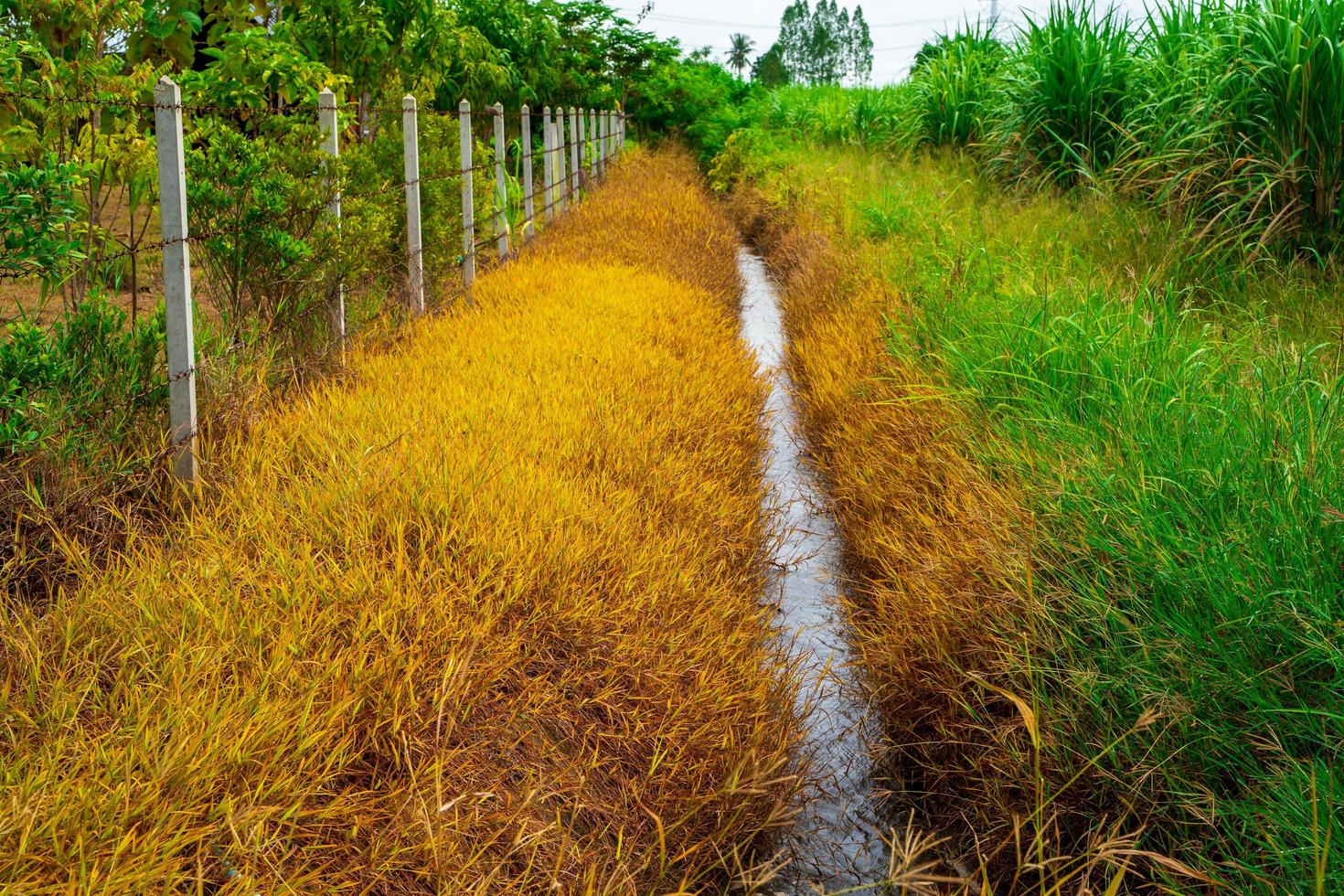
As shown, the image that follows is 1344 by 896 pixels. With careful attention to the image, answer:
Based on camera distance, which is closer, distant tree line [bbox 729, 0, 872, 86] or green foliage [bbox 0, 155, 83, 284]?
green foliage [bbox 0, 155, 83, 284]

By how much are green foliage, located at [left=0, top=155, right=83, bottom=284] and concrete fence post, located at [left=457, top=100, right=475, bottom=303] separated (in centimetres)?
443

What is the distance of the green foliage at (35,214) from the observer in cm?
288

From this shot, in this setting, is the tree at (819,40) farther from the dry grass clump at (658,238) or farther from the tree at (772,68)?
the dry grass clump at (658,238)

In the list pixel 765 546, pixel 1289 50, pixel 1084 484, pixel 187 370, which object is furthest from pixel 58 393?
pixel 1289 50

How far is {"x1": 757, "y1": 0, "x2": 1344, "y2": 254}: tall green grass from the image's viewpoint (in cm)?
557

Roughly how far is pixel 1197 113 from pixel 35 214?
19.2 ft

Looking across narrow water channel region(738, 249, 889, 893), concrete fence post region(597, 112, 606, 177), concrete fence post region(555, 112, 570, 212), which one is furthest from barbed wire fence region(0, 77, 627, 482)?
concrete fence post region(597, 112, 606, 177)

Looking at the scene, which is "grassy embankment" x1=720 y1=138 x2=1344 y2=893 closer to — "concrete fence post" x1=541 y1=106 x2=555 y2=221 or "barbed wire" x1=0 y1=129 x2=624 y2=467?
"barbed wire" x1=0 y1=129 x2=624 y2=467

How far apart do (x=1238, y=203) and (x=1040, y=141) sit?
294cm

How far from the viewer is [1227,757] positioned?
2.24m

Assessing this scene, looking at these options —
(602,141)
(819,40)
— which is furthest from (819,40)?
(602,141)

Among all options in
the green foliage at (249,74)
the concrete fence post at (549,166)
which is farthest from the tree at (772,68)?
the green foliage at (249,74)

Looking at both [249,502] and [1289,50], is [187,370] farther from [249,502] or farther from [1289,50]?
[1289,50]

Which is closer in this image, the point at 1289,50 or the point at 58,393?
the point at 58,393
